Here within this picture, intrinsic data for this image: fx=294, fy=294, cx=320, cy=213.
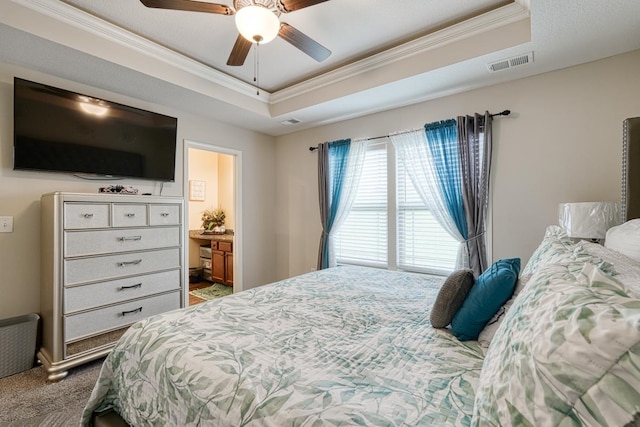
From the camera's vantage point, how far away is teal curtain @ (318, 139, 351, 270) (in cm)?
393

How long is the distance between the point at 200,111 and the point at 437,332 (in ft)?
11.4

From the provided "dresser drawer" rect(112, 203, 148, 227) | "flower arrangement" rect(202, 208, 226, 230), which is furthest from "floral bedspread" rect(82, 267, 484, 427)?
"flower arrangement" rect(202, 208, 226, 230)

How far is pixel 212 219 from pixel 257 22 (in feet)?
15.4

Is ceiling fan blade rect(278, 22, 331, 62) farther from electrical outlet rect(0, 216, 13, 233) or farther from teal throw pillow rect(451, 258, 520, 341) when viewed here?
electrical outlet rect(0, 216, 13, 233)

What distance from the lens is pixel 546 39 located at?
6.98ft

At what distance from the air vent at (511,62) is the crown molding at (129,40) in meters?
2.49

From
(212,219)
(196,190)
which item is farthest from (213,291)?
(196,190)

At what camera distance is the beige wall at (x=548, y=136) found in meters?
2.37

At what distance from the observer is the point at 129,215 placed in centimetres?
264

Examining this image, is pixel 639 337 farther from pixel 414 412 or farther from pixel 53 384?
pixel 53 384

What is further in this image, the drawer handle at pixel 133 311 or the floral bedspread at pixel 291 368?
the drawer handle at pixel 133 311

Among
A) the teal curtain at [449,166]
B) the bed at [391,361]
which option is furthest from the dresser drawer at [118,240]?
the teal curtain at [449,166]

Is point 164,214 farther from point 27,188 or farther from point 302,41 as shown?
point 302,41

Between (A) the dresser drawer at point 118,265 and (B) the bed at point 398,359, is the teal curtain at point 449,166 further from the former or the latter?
(A) the dresser drawer at point 118,265
